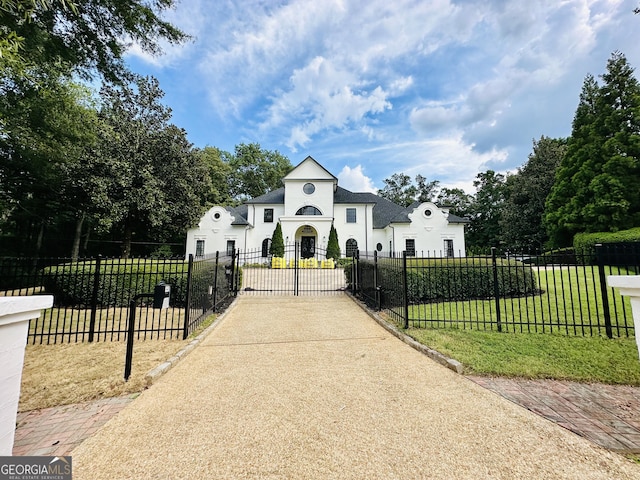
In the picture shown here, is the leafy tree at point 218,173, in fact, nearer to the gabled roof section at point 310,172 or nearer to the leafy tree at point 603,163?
the gabled roof section at point 310,172

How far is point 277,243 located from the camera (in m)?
24.9

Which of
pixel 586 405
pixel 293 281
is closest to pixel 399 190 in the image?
pixel 293 281

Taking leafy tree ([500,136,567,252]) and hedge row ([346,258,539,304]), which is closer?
hedge row ([346,258,539,304])

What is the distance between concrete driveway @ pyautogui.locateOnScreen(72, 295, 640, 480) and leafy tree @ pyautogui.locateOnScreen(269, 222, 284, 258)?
2015cm

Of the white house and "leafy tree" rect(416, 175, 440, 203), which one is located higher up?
"leafy tree" rect(416, 175, 440, 203)

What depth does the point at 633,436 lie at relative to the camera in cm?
257

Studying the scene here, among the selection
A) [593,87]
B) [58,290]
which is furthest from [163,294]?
[593,87]

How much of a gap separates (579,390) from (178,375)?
17.8ft

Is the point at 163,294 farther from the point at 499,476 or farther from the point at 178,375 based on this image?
the point at 499,476

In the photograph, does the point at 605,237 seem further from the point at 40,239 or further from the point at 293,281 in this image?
the point at 40,239

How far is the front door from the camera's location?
89.1ft

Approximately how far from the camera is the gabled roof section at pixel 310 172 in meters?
26.5

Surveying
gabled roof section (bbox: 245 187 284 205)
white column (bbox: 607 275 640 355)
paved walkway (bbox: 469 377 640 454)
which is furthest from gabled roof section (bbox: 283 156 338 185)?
white column (bbox: 607 275 640 355)

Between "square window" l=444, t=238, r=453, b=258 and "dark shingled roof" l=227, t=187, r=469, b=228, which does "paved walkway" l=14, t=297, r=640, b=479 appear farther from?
"square window" l=444, t=238, r=453, b=258
